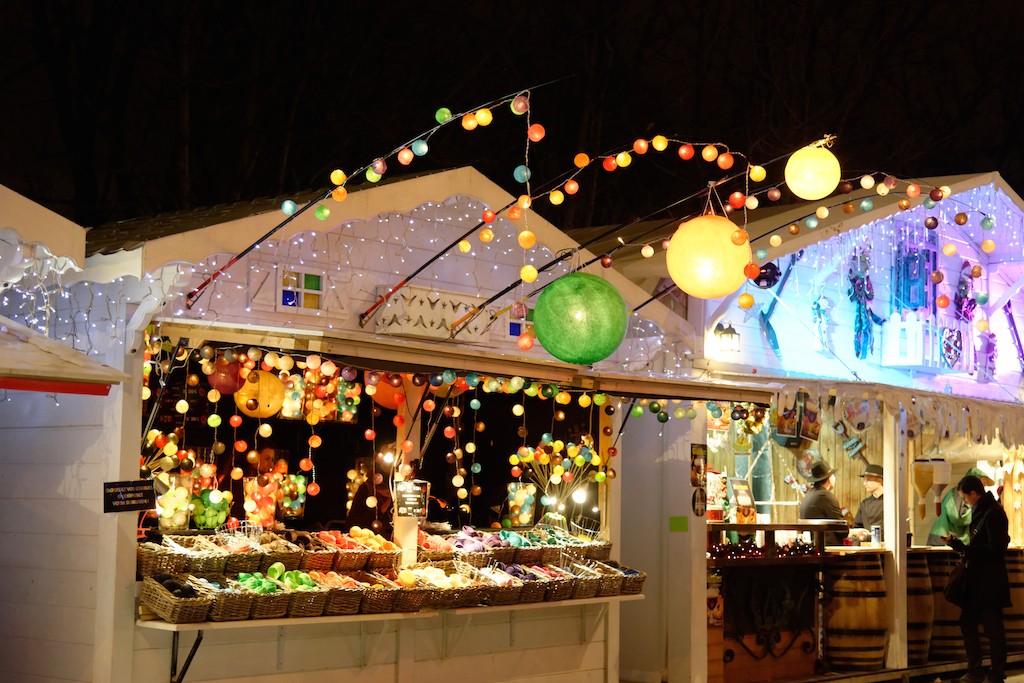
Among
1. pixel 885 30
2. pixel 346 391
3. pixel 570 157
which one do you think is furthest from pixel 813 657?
pixel 885 30

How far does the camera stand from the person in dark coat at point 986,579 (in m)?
10.7

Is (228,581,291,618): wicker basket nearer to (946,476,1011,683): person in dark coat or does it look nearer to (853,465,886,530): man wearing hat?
(946,476,1011,683): person in dark coat

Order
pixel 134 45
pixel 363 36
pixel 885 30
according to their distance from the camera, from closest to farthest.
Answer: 1. pixel 134 45
2. pixel 363 36
3. pixel 885 30

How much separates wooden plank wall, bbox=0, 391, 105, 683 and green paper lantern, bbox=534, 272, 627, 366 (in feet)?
8.18

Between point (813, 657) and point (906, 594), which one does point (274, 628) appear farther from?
point (906, 594)

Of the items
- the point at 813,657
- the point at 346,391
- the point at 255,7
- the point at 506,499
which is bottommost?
the point at 813,657

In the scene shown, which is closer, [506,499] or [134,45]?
[506,499]

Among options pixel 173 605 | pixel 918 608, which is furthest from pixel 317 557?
pixel 918 608

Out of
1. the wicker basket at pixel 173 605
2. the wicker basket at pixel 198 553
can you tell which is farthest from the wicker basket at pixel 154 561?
the wicker basket at pixel 173 605

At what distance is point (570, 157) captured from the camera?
61.4 ft

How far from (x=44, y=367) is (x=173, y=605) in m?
1.39

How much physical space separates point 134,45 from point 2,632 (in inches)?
397

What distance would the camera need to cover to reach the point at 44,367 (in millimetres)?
6020

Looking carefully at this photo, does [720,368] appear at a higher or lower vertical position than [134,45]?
lower
